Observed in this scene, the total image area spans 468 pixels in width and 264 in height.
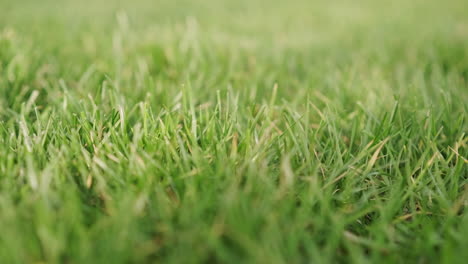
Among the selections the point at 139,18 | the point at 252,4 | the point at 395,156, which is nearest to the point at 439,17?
the point at 252,4

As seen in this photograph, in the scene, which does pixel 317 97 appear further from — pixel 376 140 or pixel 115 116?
pixel 115 116

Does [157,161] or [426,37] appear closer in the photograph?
[157,161]

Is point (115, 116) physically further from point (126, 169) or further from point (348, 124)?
point (348, 124)

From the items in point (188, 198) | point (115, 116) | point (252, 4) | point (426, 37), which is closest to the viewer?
point (188, 198)

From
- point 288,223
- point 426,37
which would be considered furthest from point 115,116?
point 426,37

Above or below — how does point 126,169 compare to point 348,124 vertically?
above

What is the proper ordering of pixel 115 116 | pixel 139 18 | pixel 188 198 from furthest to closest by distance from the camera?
pixel 139 18 < pixel 115 116 < pixel 188 198
